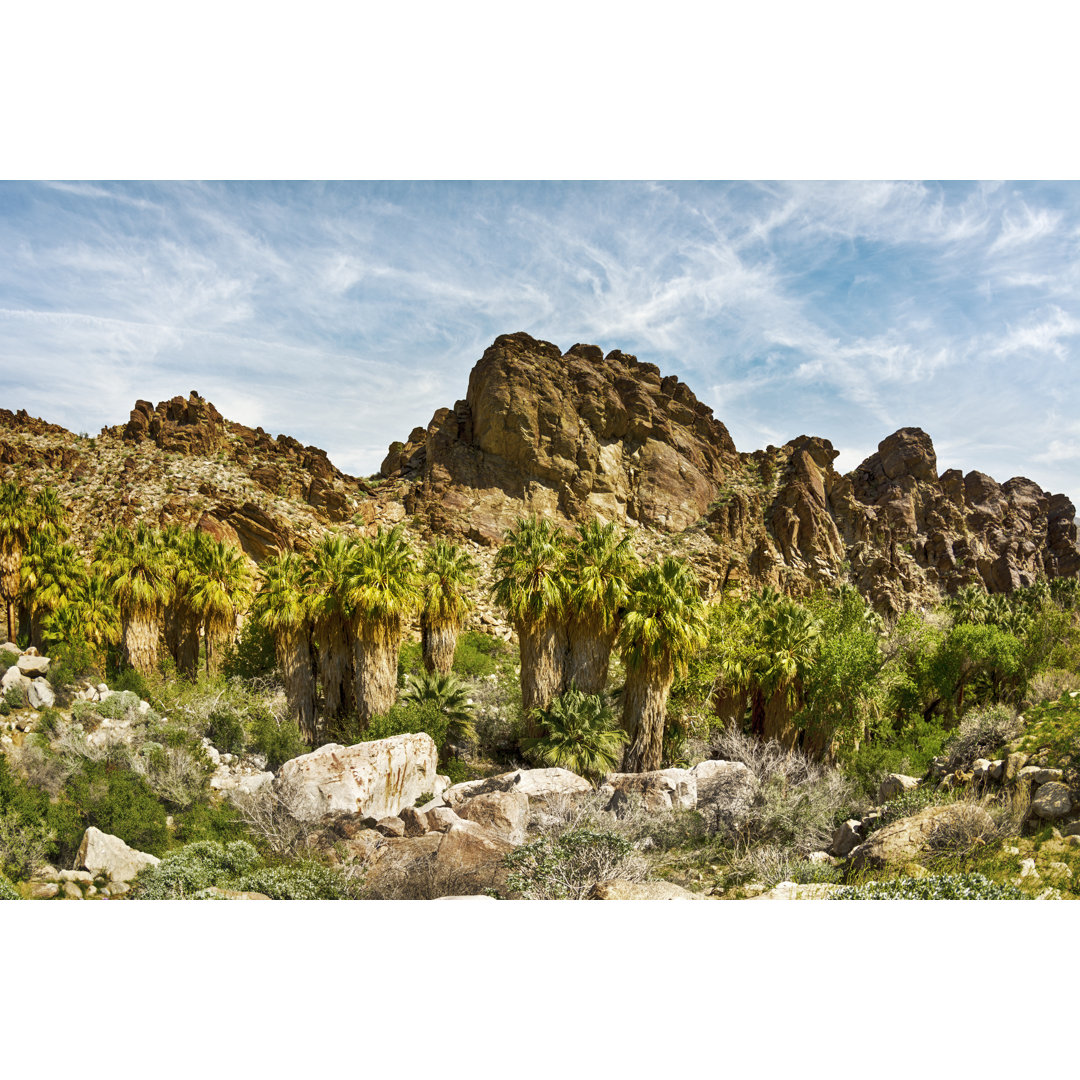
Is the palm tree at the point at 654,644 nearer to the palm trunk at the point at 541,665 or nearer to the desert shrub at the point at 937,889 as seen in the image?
the palm trunk at the point at 541,665

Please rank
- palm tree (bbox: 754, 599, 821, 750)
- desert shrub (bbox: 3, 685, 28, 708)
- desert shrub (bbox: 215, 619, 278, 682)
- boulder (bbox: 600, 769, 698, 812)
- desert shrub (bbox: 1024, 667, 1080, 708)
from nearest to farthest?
desert shrub (bbox: 3, 685, 28, 708) < boulder (bbox: 600, 769, 698, 812) < desert shrub (bbox: 1024, 667, 1080, 708) < palm tree (bbox: 754, 599, 821, 750) < desert shrub (bbox: 215, 619, 278, 682)

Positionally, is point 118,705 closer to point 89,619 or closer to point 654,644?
point 89,619

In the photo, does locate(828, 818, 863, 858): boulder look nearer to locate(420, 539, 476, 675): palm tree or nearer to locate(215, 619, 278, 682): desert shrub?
locate(420, 539, 476, 675): palm tree

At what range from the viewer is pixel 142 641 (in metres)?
13.7

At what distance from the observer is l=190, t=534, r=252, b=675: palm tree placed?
16953mm

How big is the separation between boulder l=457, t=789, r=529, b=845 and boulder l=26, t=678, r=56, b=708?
665 cm

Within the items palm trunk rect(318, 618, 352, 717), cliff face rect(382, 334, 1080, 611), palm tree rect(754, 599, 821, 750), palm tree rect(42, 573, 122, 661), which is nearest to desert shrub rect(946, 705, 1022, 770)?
palm tree rect(754, 599, 821, 750)

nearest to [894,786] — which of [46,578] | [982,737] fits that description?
[982,737]

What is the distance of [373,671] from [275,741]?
2.76 meters

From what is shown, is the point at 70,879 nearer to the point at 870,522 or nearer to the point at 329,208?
the point at 329,208

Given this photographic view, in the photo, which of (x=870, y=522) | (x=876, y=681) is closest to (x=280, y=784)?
(x=876, y=681)

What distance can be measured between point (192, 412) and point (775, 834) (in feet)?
59.8

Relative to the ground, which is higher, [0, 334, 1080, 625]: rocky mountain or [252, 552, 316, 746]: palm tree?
[0, 334, 1080, 625]: rocky mountain

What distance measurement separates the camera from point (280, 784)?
1103 centimetres
